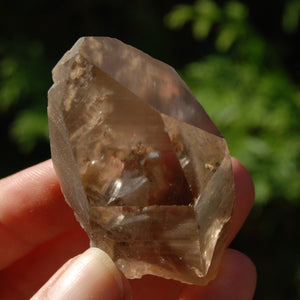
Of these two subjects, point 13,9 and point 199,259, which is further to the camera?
point 13,9

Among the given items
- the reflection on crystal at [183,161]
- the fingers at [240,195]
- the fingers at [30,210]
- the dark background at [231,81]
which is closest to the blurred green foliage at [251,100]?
the dark background at [231,81]

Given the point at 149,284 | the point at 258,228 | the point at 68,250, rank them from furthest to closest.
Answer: the point at 258,228 < the point at 68,250 < the point at 149,284

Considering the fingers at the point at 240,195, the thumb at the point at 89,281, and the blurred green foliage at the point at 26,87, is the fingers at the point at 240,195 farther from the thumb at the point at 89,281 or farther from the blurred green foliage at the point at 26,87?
the blurred green foliage at the point at 26,87

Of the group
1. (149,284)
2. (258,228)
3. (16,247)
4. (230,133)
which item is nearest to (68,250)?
(16,247)

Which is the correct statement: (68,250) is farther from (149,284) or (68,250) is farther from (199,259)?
(199,259)

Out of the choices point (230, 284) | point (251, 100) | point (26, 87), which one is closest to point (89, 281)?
point (230, 284)
